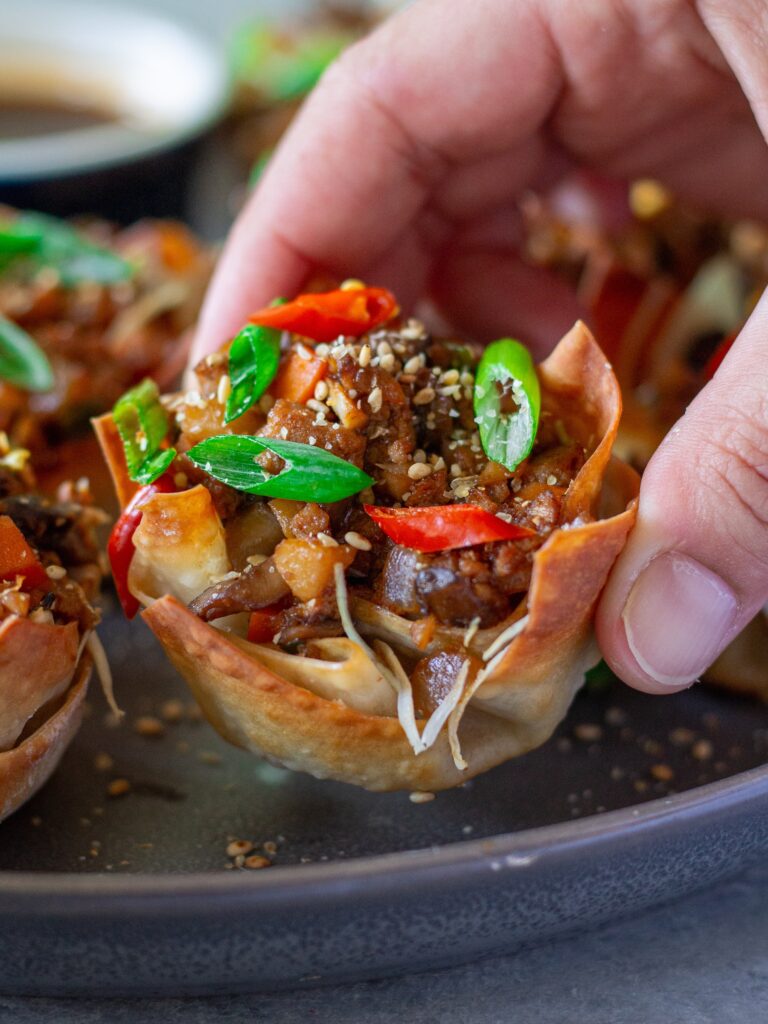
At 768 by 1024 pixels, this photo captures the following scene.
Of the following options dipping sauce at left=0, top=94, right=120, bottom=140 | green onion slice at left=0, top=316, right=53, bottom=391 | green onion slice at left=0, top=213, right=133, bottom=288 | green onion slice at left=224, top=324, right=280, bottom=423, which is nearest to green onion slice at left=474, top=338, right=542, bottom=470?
green onion slice at left=224, top=324, right=280, bottom=423

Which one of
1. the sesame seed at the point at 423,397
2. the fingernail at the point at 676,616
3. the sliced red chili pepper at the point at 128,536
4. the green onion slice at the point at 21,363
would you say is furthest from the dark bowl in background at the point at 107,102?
the fingernail at the point at 676,616

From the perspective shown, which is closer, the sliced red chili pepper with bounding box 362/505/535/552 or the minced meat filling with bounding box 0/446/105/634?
the sliced red chili pepper with bounding box 362/505/535/552

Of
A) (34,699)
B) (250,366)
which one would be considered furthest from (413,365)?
(34,699)

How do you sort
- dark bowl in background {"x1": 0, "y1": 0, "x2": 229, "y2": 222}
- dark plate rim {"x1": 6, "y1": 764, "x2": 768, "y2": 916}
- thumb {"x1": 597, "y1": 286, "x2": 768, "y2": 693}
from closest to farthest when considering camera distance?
dark plate rim {"x1": 6, "y1": 764, "x2": 768, "y2": 916}
thumb {"x1": 597, "y1": 286, "x2": 768, "y2": 693}
dark bowl in background {"x1": 0, "y1": 0, "x2": 229, "y2": 222}

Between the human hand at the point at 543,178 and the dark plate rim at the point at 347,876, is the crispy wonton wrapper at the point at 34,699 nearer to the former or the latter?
the dark plate rim at the point at 347,876

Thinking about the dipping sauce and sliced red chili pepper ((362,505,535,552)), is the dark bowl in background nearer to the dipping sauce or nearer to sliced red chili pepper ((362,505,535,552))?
the dipping sauce

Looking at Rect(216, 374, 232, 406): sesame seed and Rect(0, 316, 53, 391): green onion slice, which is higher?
Rect(216, 374, 232, 406): sesame seed

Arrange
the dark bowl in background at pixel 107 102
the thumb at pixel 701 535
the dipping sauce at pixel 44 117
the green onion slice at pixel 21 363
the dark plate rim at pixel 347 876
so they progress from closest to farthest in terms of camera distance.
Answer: the dark plate rim at pixel 347 876, the thumb at pixel 701 535, the green onion slice at pixel 21 363, the dark bowl in background at pixel 107 102, the dipping sauce at pixel 44 117
